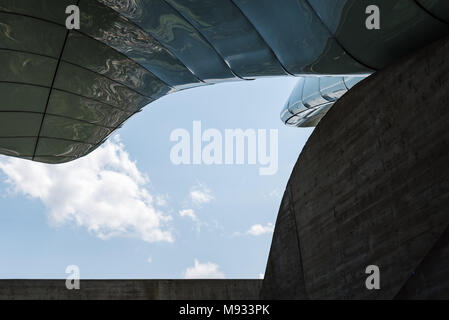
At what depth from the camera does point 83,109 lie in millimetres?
11180

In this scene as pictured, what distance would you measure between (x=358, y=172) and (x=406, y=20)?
240 cm

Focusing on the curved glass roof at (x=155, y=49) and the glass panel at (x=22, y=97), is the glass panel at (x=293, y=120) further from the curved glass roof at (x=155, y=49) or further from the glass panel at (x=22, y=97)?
the glass panel at (x=22, y=97)

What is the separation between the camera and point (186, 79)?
9.95 m

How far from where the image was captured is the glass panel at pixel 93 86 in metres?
9.69

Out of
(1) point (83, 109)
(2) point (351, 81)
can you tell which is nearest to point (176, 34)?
(1) point (83, 109)

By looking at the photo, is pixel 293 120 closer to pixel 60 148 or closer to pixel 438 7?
pixel 60 148

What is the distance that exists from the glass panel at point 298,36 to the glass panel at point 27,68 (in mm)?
4835

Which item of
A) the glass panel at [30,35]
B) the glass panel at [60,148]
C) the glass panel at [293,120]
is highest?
the glass panel at [293,120]

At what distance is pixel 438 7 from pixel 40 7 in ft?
21.3

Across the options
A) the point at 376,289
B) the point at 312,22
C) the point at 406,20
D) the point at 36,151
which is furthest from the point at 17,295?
the point at 406,20

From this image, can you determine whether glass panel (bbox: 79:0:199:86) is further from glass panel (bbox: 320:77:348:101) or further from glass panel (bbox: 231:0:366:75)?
glass panel (bbox: 320:77:348:101)

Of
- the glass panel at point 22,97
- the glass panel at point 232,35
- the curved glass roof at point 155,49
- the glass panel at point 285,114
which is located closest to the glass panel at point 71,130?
the curved glass roof at point 155,49

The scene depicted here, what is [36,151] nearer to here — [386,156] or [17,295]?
[17,295]

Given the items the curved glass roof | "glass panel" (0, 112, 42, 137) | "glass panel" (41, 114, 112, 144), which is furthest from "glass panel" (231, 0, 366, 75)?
"glass panel" (0, 112, 42, 137)
